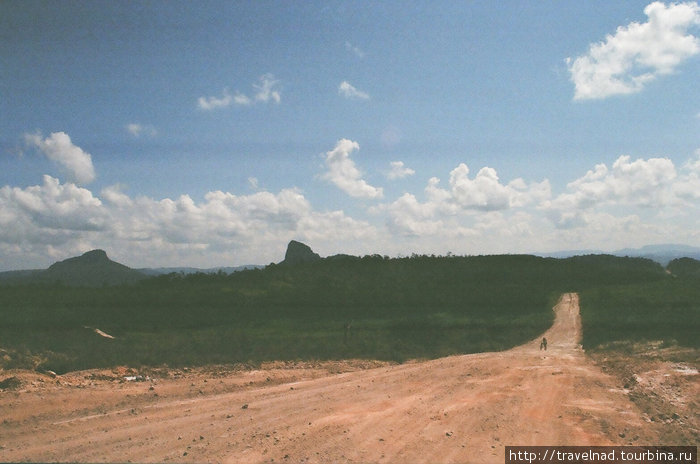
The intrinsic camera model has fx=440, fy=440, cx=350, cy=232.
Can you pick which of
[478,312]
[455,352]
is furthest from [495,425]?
[478,312]

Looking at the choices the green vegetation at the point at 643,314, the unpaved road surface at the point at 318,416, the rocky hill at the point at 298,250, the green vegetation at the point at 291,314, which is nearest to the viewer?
the unpaved road surface at the point at 318,416

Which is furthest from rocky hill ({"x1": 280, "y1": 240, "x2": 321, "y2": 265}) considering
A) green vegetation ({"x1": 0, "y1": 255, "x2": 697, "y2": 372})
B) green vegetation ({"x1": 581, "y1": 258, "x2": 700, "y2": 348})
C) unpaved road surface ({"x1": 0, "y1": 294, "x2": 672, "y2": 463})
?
unpaved road surface ({"x1": 0, "y1": 294, "x2": 672, "y2": 463})

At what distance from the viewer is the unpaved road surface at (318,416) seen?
447 inches

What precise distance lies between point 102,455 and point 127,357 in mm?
14892

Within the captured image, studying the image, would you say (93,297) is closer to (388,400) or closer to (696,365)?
(388,400)

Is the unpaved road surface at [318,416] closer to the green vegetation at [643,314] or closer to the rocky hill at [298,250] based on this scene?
the green vegetation at [643,314]

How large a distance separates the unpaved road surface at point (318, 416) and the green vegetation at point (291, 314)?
6.19 meters

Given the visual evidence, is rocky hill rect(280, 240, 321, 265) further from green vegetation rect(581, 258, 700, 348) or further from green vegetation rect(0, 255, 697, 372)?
green vegetation rect(581, 258, 700, 348)

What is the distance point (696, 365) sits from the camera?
20.2 meters

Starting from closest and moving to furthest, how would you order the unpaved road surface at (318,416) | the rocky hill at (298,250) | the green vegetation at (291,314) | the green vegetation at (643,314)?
the unpaved road surface at (318,416), the green vegetation at (291,314), the green vegetation at (643,314), the rocky hill at (298,250)

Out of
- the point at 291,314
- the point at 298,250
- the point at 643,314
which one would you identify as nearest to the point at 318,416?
the point at 291,314

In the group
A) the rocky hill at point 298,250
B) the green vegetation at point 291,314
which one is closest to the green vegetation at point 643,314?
the green vegetation at point 291,314

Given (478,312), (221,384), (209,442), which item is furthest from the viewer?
(478,312)

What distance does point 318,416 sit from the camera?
1425 centimetres
